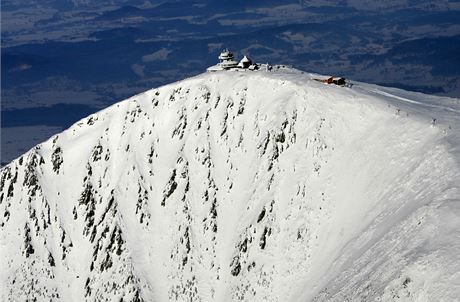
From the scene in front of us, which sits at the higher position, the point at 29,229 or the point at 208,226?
the point at 208,226

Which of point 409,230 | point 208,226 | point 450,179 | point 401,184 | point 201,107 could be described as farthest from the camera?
point 201,107

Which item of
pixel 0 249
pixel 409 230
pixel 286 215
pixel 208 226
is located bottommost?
pixel 0 249

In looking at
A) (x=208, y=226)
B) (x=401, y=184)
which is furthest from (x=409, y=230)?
(x=208, y=226)

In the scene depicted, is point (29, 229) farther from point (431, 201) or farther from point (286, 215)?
point (431, 201)

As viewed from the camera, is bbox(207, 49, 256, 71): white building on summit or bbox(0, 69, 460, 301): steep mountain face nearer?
bbox(0, 69, 460, 301): steep mountain face

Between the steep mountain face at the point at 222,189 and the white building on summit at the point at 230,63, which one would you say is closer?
the steep mountain face at the point at 222,189

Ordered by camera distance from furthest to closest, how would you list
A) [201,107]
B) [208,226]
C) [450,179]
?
[201,107] → [208,226] → [450,179]

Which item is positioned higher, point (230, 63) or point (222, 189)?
point (230, 63)

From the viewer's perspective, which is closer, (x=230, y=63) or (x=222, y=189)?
(x=222, y=189)
